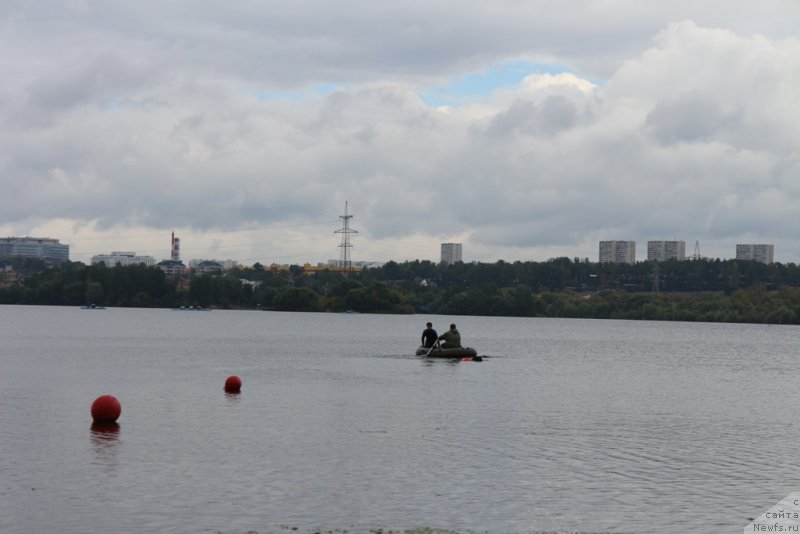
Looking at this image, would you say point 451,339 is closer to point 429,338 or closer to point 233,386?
point 429,338

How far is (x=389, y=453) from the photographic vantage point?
3153cm

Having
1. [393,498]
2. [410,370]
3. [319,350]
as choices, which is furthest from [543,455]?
[319,350]

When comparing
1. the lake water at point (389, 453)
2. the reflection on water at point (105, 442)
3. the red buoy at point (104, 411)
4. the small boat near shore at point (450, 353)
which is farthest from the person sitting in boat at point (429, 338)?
the reflection on water at point (105, 442)

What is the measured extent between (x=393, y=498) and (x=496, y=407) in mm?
21813

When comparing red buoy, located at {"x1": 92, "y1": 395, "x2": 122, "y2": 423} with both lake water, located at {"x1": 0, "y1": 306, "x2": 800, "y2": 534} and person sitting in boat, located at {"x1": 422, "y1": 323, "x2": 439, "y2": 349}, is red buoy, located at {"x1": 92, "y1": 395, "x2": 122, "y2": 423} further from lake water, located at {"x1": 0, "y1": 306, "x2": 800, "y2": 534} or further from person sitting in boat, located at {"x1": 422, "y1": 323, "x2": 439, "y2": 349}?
person sitting in boat, located at {"x1": 422, "y1": 323, "x2": 439, "y2": 349}

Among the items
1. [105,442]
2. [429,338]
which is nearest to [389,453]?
[105,442]

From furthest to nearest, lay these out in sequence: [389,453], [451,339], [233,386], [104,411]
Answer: [451,339]
[233,386]
[104,411]
[389,453]

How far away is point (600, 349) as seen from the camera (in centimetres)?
12125

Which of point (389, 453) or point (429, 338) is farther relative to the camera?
point (429, 338)

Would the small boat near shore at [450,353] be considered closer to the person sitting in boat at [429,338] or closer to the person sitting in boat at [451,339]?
the person sitting in boat at [451,339]

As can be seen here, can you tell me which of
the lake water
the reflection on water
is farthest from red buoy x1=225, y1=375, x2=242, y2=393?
the reflection on water

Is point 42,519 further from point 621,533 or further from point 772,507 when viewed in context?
point 772,507

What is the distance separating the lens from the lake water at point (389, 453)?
22891 millimetres

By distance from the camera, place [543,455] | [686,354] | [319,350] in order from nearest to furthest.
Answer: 1. [543,455]
2. [319,350]
3. [686,354]
